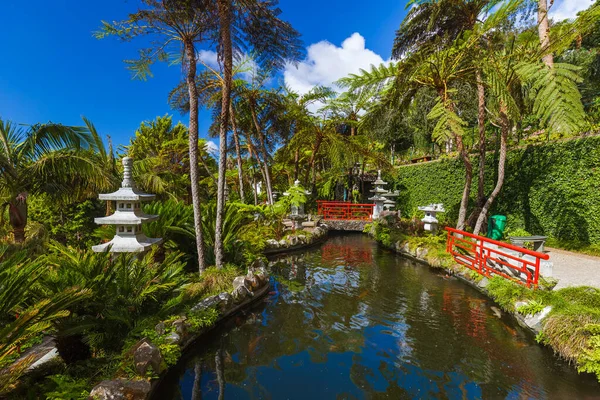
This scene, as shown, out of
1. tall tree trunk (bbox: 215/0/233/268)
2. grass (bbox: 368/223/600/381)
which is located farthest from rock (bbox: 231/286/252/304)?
grass (bbox: 368/223/600/381)

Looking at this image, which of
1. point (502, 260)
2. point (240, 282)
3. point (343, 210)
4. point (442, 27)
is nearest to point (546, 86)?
point (502, 260)

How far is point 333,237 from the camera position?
1458 cm

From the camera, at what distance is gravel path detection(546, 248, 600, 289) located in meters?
5.88

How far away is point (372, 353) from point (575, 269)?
6.07 m

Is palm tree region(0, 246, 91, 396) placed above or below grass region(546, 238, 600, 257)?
above

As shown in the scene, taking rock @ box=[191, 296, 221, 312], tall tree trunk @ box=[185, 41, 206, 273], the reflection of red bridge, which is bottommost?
the reflection of red bridge

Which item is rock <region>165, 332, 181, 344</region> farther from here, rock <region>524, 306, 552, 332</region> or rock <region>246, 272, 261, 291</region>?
rock <region>524, 306, 552, 332</region>

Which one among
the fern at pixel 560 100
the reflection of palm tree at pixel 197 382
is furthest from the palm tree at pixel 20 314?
the fern at pixel 560 100

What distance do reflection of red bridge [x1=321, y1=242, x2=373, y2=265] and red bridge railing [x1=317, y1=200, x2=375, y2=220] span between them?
4.29 metres

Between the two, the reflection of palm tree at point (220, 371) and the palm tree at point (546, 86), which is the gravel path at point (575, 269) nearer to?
the palm tree at point (546, 86)

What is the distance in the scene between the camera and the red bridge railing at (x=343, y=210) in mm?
16542

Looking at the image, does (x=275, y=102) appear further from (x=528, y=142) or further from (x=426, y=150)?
(x=426, y=150)

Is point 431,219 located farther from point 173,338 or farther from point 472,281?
point 173,338

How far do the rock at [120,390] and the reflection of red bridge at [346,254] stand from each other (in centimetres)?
749
